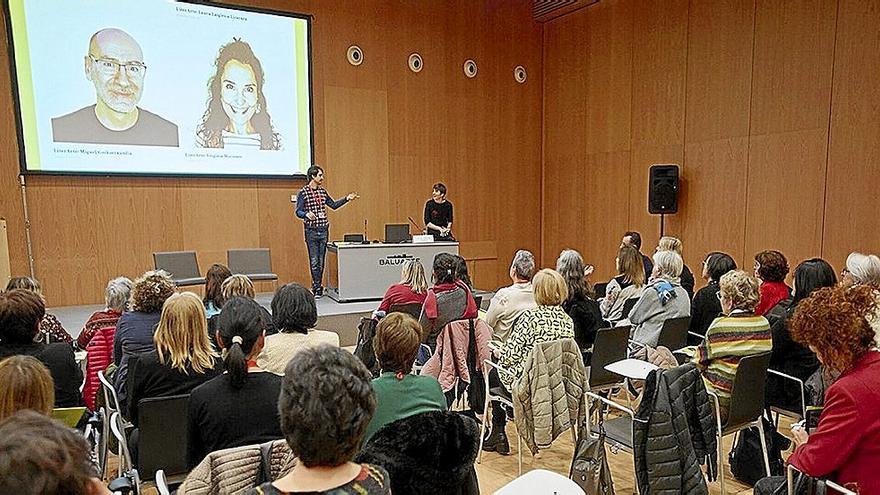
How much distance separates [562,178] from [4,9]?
24.9 feet

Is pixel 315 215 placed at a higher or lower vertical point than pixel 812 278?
higher

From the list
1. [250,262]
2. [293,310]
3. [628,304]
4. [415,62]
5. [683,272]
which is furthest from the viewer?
[415,62]

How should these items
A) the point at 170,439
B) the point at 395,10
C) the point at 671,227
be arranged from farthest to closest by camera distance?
1. the point at 395,10
2. the point at 671,227
3. the point at 170,439

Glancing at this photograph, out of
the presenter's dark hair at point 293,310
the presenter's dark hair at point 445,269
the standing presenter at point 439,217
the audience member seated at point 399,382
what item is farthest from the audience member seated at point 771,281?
the standing presenter at point 439,217

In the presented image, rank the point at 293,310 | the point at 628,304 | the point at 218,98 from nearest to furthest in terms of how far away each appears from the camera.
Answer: the point at 293,310
the point at 628,304
the point at 218,98

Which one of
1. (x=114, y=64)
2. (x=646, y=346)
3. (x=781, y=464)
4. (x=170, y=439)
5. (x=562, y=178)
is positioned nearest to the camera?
(x=170, y=439)

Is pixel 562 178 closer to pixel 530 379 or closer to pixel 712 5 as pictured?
pixel 712 5

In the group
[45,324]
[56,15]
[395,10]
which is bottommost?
[45,324]

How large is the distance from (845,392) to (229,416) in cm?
200

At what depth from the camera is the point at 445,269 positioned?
3.79 metres

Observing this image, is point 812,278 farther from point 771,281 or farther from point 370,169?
point 370,169

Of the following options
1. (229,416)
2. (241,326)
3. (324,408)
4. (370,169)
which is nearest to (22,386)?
(229,416)

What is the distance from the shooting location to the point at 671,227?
7562mm

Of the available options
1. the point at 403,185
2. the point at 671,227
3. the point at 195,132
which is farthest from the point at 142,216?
the point at 671,227
